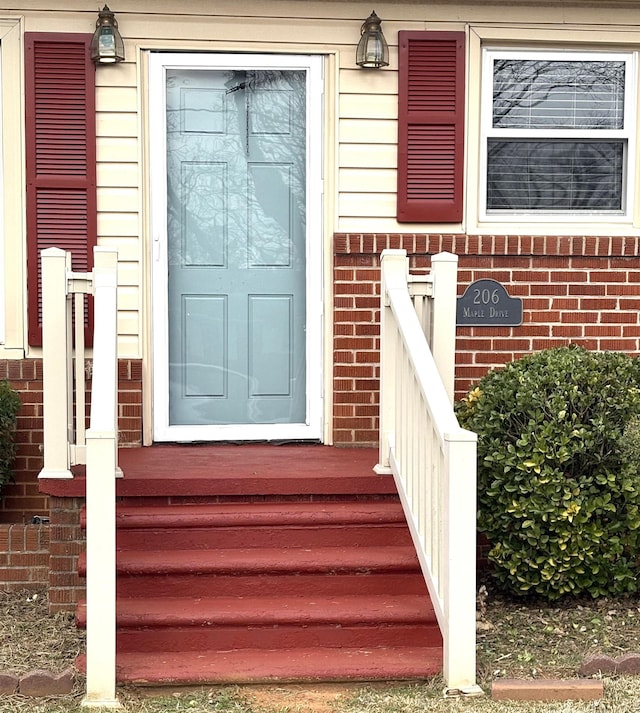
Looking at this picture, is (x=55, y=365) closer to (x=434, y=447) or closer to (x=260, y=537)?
(x=260, y=537)

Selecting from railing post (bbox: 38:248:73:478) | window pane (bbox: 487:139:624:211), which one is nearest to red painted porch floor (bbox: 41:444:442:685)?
railing post (bbox: 38:248:73:478)

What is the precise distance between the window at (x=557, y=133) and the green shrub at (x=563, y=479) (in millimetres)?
1662

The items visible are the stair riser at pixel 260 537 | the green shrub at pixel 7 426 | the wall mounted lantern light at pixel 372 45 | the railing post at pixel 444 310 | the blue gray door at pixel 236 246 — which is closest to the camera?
the stair riser at pixel 260 537

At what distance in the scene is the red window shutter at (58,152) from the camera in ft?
19.0

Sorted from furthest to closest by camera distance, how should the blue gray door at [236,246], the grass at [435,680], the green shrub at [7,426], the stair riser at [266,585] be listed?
the blue gray door at [236,246] → the green shrub at [7,426] → the stair riser at [266,585] → the grass at [435,680]

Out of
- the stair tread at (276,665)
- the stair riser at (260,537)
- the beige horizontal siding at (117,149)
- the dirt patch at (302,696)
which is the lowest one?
the dirt patch at (302,696)

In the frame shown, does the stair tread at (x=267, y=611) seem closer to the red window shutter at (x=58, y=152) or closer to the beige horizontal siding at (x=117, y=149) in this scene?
the red window shutter at (x=58, y=152)

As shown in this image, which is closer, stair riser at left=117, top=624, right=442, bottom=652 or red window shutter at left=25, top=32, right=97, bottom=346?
stair riser at left=117, top=624, right=442, bottom=652

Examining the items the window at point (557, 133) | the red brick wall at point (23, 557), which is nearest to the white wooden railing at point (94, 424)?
the red brick wall at point (23, 557)

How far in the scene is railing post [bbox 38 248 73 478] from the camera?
15.6 ft

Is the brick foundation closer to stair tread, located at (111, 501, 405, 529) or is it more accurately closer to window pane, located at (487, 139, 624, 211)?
stair tread, located at (111, 501, 405, 529)

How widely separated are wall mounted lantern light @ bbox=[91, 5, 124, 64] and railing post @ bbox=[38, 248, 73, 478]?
59.0 inches

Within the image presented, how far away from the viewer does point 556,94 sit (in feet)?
20.2

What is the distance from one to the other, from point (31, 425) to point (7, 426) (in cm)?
43
